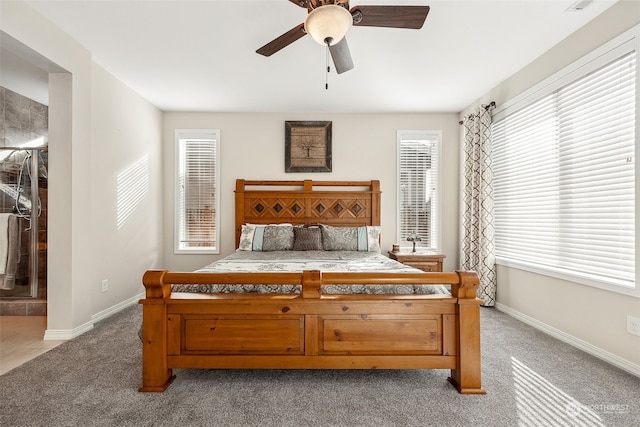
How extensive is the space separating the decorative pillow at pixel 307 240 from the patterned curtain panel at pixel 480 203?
1936 mm

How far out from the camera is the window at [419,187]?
4777mm

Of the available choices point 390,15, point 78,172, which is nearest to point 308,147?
point 78,172

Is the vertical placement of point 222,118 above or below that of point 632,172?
above

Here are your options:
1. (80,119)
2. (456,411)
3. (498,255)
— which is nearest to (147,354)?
(456,411)

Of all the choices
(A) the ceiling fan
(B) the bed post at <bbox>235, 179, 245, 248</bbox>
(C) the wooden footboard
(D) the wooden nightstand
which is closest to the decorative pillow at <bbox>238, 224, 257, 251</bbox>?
(B) the bed post at <bbox>235, 179, 245, 248</bbox>

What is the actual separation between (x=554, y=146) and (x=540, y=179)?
1.12 ft

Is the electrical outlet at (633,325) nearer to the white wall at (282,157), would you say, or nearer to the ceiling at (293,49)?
the ceiling at (293,49)

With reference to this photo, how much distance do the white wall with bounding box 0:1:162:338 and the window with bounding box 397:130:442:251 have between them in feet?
12.2


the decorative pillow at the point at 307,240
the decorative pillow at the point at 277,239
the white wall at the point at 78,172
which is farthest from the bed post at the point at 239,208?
the white wall at the point at 78,172

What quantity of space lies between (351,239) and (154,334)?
257 centimetres

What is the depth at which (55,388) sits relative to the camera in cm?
204

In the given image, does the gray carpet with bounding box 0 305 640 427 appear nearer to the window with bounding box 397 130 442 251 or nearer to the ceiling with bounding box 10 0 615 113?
the window with bounding box 397 130 442 251

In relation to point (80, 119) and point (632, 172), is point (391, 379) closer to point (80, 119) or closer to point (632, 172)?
point (632, 172)

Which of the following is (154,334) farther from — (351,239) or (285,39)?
(351,239)
